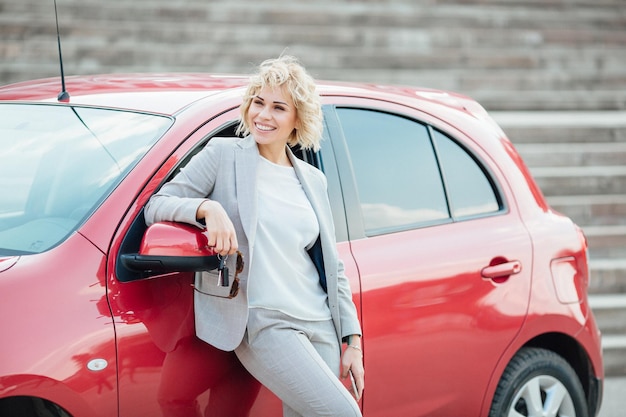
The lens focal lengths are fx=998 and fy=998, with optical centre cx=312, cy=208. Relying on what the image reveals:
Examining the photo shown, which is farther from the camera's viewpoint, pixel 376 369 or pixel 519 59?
pixel 519 59

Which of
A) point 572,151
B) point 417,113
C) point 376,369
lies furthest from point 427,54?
point 376,369

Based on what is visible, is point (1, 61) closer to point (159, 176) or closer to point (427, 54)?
point (427, 54)

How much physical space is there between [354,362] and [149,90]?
1.15 meters

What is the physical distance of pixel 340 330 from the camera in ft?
10.2

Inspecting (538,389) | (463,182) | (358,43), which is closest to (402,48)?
(358,43)

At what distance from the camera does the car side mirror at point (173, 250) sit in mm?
2697

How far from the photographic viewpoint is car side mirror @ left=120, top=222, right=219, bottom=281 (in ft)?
8.85

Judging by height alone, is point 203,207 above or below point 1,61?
below

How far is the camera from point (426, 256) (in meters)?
3.69

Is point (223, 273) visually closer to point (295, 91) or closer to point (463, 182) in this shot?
point (295, 91)

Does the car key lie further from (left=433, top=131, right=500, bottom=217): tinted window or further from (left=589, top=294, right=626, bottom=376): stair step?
(left=589, top=294, right=626, bottom=376): stair step

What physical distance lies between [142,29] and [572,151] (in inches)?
179

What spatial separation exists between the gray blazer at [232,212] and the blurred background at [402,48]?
589 centimetres

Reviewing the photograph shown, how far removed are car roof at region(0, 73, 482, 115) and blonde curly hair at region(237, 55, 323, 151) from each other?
237mm
